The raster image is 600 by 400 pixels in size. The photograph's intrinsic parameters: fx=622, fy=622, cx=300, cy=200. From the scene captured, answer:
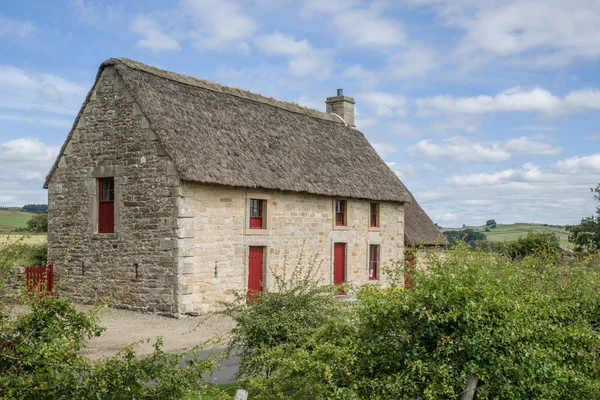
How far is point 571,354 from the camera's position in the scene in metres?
7.42

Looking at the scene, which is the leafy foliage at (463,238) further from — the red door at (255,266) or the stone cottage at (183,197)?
the red door at (255,266)

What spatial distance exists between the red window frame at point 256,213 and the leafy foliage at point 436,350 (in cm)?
1190

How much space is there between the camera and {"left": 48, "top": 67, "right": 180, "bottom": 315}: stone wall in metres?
16.9

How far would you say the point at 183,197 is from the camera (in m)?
16.8

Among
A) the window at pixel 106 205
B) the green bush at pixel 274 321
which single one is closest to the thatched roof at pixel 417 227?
the window at pixel 106 205

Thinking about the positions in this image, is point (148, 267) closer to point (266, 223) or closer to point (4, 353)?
point (266, 223)

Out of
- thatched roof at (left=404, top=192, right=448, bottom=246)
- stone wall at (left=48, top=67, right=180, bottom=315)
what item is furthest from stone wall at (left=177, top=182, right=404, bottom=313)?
thatched roof at (left=404, top=192, right=448, bottom=246)

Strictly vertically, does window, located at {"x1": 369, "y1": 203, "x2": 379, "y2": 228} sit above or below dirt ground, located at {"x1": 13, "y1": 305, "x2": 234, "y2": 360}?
above

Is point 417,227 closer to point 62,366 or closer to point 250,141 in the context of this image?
point 250,141

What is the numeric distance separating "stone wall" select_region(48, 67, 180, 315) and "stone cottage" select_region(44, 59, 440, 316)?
0.03 metres

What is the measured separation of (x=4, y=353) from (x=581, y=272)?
882 cm

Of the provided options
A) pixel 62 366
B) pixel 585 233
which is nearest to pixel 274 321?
pixel 62 366

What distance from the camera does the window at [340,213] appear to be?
74.3ft

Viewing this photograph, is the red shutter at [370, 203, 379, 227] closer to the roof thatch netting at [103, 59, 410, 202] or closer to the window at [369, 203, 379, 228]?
the window at [369, 203, 379, 228]
